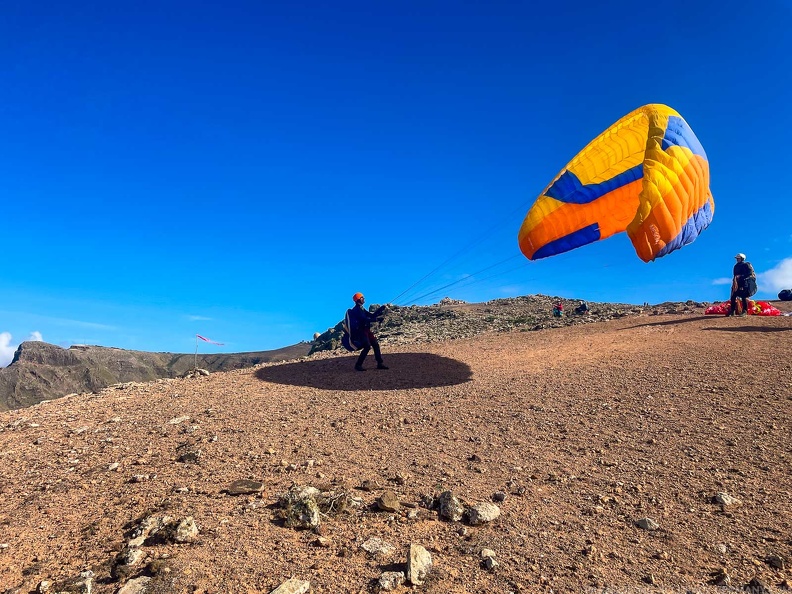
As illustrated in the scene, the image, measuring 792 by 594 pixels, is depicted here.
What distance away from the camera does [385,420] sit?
8188mm

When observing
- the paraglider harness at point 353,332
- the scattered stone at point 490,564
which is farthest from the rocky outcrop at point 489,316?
the scattered stone at point 490,564

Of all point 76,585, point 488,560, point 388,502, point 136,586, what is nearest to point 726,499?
point 488,560

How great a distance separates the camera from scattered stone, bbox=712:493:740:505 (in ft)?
16.8

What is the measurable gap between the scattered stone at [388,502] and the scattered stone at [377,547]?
20.4 inches

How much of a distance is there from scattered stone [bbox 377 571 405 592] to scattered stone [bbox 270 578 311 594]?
0.59 meters

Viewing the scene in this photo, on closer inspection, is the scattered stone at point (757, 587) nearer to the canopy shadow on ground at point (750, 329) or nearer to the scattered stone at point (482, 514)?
the scattered stone at point (482, 514)

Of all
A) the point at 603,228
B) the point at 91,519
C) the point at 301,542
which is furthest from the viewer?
the point at 603,228

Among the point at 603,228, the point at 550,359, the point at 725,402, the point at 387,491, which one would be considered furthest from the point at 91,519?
the point at 603,228

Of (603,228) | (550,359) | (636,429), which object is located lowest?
(636,429)

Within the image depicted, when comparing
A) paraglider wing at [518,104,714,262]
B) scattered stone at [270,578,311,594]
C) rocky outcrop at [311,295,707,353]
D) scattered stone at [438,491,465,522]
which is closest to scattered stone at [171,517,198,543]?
scattered stone at [270,578,311,594]

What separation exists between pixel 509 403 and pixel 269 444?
4277 millimetres

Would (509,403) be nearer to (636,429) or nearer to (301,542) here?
(636,429)

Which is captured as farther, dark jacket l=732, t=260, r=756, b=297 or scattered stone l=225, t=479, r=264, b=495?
dark jacket l=732, t=260, r=756, b=297

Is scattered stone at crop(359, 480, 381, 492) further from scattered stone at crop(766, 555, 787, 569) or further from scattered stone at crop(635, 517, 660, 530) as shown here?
scattered stone at crop(766, 555, 787, 569)
